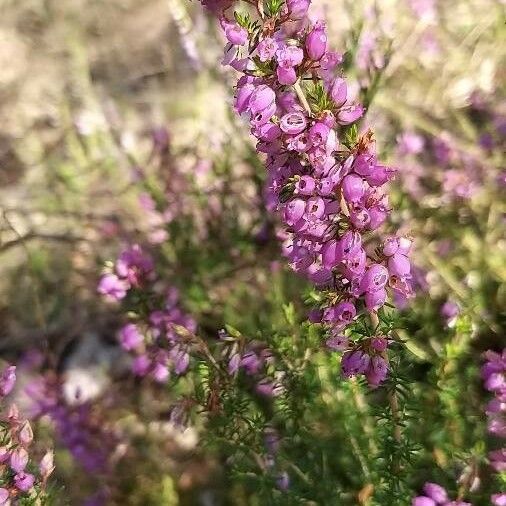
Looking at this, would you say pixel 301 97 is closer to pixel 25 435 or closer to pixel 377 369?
pixel 377 369

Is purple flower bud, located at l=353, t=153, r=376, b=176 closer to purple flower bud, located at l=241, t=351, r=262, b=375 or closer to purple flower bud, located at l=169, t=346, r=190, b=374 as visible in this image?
purple flower bud, located at l=241, t=351, r=262, b=375

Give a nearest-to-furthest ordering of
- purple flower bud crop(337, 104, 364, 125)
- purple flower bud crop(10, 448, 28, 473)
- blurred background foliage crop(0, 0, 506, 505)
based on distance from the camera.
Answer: purple flower bud crop(337, 104, 364, 125) → purple flower bud crop(10, 448, 28, 473) → blurred background foliage crop(0, 0, 506, 505)

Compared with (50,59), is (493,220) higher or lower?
lower

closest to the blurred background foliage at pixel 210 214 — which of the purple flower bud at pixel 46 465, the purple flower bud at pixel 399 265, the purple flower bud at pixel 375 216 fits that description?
the purple flower bud at pixel 46 465

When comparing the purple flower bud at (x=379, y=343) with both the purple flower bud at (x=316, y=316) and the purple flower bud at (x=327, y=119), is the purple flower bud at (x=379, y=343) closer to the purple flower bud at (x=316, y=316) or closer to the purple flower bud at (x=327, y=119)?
the purple flower bud at (x=316, y=316)

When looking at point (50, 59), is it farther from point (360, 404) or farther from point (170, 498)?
point (360, 404)

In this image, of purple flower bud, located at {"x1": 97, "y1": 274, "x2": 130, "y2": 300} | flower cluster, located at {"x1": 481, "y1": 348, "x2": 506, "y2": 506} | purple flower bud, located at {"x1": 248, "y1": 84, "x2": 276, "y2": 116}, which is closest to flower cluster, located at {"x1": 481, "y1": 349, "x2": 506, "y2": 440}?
flower cluster, located at {"x1": 481, "y1": 348, "x2": 506, "y2": 506}

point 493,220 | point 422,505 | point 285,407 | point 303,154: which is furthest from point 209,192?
point 303,154
